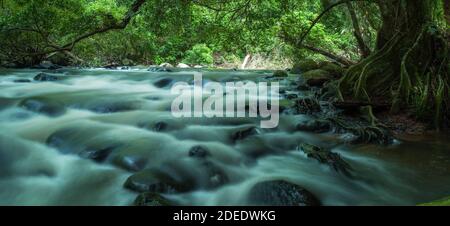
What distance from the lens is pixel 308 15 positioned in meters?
15.1

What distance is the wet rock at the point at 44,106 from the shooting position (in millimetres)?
6281

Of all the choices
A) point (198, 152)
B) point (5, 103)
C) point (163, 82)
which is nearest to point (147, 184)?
point (198, 152)

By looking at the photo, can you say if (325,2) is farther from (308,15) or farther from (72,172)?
Answer: (72,172)

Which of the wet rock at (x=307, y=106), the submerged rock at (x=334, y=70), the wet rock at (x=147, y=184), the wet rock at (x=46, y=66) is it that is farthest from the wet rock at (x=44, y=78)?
the wet rock at (x=147, y=184)

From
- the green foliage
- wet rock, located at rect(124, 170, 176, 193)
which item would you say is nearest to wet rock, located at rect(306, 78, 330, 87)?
Answer: wet rock, located at rect(124, 170, 176, 193)

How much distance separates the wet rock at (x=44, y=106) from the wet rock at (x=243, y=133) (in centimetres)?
285

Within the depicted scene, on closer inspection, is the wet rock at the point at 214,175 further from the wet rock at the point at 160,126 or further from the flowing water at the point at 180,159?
the wet rock at the point at 160,126

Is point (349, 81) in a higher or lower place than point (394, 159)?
higher

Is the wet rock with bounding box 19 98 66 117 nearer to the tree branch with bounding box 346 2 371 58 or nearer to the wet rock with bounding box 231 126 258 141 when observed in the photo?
the wet rock with bounding box 231 126 258 141
